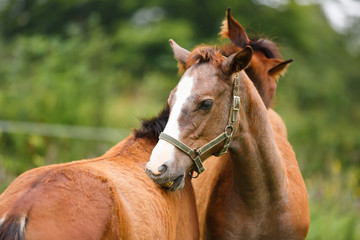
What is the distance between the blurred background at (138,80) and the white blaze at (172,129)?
131 cm

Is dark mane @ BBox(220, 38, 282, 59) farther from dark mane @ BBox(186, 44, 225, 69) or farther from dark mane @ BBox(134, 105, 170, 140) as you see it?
dark mane @ BBox(134, 105, 170, 140)

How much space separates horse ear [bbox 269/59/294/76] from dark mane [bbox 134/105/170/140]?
3.71ft

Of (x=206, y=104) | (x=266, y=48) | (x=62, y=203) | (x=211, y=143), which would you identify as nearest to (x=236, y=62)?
(x=206, y=104)

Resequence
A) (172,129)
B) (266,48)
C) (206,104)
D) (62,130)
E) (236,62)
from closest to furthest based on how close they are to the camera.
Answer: (172,129), (206,104), (236,62), (266,48), (62,130)

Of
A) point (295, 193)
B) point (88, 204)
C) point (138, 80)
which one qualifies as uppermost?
point (88, 204)

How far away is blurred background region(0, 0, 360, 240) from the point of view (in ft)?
27.3

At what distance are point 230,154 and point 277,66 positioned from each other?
39.3 inches

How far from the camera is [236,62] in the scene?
3.51 meters

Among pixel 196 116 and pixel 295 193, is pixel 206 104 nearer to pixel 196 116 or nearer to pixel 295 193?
pixel 196 116

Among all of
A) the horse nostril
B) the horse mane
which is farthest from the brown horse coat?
the horse mane

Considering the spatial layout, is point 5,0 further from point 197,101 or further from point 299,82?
point 197,101

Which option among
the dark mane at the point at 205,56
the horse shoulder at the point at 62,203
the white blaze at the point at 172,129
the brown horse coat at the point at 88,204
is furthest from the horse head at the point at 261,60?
the horse shoulder at the point at 62,203

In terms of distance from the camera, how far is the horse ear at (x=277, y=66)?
427 cm

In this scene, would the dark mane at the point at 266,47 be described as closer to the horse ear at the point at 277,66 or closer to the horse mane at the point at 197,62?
the horse ear at the point at 277,66
